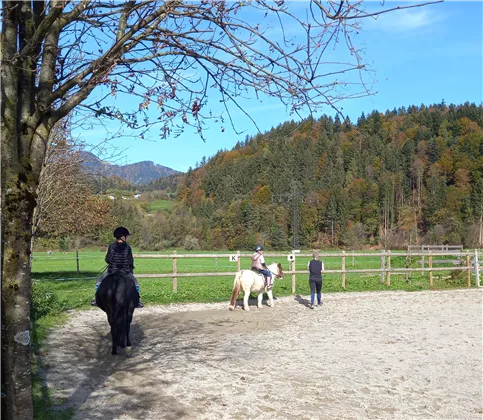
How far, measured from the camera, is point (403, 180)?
93875 mm

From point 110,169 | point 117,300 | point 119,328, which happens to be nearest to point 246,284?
point 110,169

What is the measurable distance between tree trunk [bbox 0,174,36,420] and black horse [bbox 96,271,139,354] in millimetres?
4414

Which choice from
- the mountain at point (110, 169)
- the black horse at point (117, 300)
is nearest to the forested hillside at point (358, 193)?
the mountain at point (110, 169)

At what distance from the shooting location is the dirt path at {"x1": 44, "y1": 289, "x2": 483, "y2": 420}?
520cm

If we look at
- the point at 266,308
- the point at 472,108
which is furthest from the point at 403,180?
the point at 266,308

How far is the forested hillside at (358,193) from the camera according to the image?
80.0 m

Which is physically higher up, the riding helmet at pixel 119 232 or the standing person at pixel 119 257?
the riding helmet at pixel 119 232

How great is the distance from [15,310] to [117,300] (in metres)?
4.50

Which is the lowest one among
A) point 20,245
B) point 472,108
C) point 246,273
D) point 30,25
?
point 246,273

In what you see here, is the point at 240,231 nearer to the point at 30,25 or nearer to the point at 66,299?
the point at 66,299

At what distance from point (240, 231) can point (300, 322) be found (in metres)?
73.1

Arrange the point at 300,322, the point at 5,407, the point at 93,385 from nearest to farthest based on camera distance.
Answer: the point at 5,407 < the point at 93,385 < the point at 300,322

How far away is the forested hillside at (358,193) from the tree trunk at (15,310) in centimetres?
6788

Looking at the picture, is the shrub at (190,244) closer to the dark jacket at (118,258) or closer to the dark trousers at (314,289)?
the dark trousers at (314,289)
